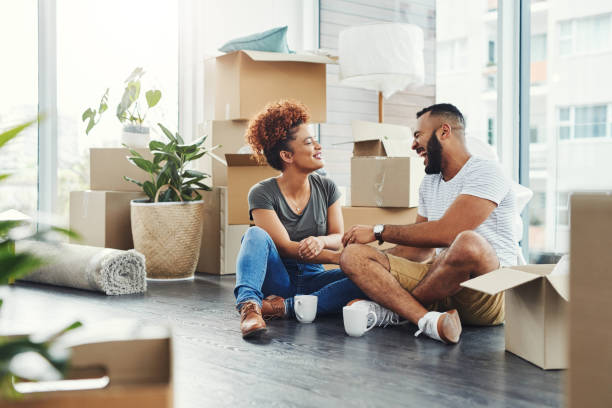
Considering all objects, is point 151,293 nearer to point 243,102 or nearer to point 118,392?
point 243,102

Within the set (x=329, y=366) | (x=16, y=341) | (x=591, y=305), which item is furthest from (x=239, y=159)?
(x=16, y=341)

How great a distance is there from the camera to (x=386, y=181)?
300 cm

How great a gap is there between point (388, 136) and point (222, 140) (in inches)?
42.4

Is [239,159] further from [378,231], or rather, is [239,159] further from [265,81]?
[378,231]

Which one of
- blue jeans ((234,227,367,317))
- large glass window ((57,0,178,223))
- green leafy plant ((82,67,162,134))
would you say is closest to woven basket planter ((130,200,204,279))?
green leafy plant ((82,67,162,134))

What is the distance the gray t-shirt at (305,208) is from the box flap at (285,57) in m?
1.26

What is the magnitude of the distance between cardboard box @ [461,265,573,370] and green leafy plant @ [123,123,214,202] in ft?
7.08

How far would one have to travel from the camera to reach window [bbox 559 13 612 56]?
10.7 ft

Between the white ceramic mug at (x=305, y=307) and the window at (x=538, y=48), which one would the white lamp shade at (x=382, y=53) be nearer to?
the window at (x=538, y=48)

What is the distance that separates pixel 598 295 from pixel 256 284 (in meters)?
1.58

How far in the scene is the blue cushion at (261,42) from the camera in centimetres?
366

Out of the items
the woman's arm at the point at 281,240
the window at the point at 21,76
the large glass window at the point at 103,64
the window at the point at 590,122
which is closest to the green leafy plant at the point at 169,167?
the large glass window at the point at 103,64

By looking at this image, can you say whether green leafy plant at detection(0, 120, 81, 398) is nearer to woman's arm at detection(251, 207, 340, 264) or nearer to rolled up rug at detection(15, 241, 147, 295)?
woman's arm at detection(251, 207, 340, 264)

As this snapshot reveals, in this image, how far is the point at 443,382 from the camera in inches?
60.6
